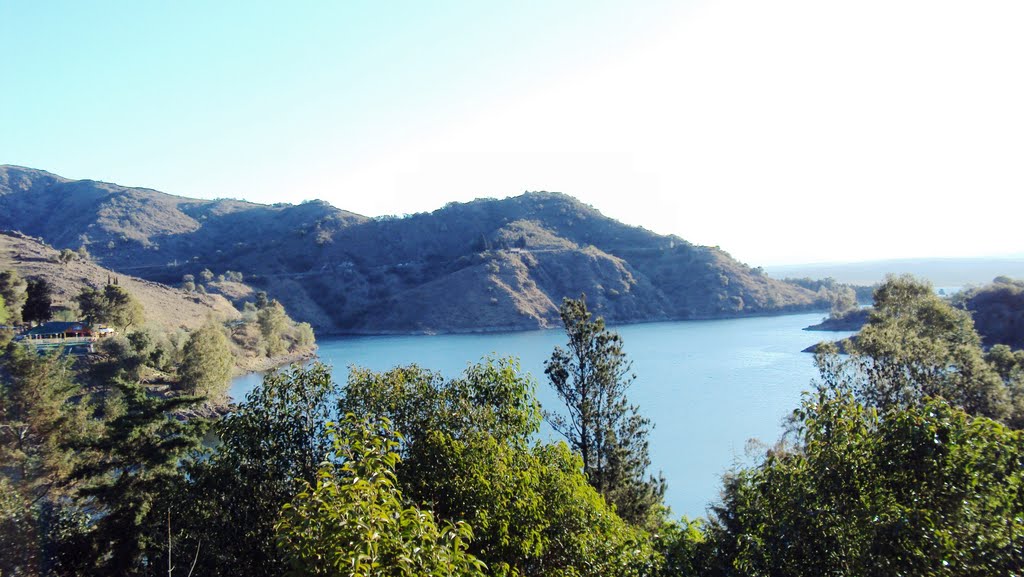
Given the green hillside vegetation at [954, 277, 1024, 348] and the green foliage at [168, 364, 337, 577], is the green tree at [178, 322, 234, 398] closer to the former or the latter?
the green foliage at [168, 364, 337, 577]

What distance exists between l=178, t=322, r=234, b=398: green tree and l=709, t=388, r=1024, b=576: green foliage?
32.8 m

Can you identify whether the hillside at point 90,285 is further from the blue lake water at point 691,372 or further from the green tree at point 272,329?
the blue lake water at point 691,372

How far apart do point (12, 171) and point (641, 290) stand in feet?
456

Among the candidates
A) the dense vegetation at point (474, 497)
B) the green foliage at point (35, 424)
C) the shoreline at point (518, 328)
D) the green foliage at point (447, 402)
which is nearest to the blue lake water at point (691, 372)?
the green foliage at point (447, 402)

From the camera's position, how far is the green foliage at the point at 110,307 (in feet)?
116

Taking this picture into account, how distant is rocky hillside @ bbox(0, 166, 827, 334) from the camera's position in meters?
72.9

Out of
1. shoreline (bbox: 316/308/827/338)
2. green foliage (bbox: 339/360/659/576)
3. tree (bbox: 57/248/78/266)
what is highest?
tree (bbox: 57/248/78/266)

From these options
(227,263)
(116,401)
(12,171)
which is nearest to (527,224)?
(227,263)

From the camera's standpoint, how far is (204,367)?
31734 mm

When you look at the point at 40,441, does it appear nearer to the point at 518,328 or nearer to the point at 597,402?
the point at 597,402

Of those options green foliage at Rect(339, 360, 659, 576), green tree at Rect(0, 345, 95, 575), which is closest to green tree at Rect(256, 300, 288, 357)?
green tree at Rect(0, 345, 95, 575)

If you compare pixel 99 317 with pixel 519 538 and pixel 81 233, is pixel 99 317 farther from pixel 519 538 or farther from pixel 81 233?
pixel 81 233

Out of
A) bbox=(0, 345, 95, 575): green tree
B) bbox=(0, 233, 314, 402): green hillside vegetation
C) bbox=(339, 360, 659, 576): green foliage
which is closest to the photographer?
bbox=(339, 360, 659, 576): green foliage

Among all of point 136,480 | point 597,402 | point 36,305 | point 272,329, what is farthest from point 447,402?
point 272,329
